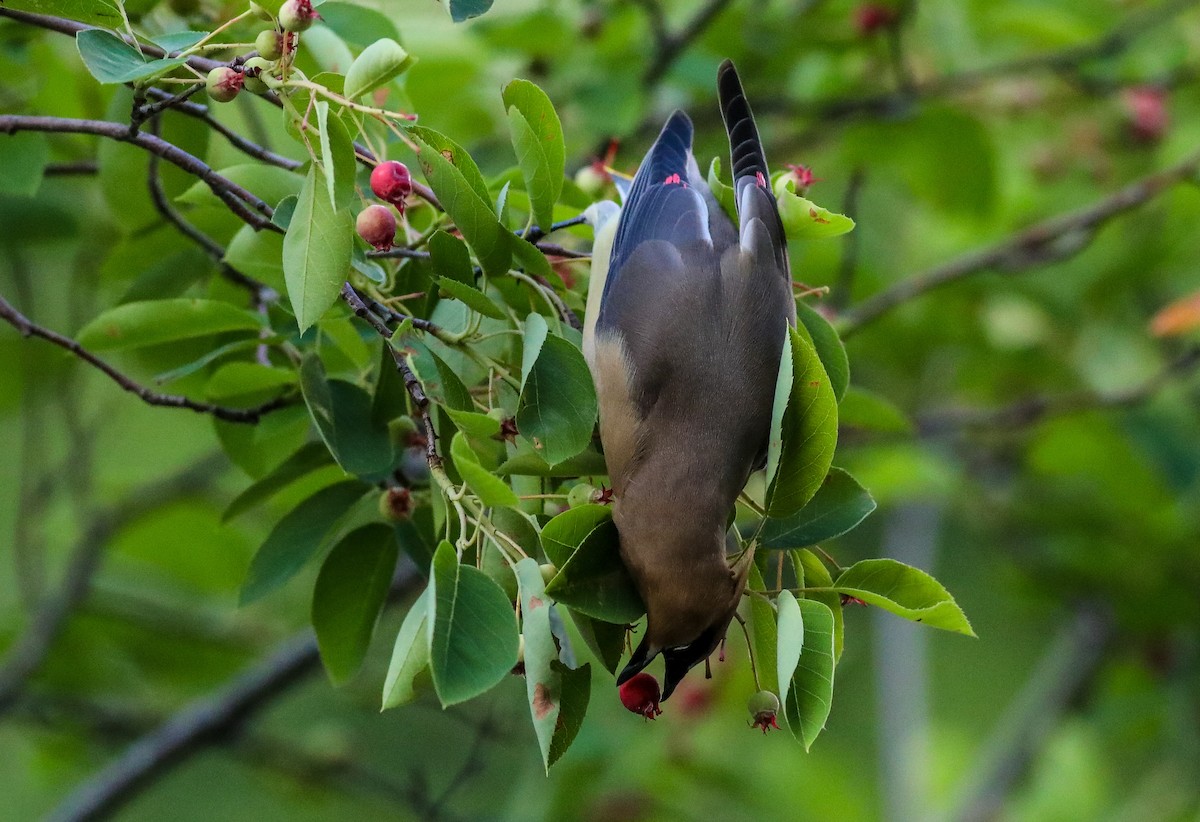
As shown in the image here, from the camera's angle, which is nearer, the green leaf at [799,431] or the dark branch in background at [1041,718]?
the green leaf at [799,431]

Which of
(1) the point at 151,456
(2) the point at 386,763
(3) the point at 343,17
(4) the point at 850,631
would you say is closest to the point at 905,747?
(4) the point at 850,631

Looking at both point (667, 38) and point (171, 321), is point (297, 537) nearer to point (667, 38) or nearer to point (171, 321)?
point (171, 321)

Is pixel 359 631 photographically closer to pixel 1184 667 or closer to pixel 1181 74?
pixel 1181 74

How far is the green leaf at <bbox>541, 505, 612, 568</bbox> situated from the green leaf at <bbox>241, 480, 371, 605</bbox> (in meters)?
0.47

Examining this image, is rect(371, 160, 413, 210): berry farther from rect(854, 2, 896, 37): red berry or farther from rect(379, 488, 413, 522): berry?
rect(854, 2, 896, 37): red berry

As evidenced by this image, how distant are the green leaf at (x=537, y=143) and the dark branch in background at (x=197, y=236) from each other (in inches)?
21.5

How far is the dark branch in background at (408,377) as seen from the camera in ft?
4.60

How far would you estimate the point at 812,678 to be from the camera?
1.36 m

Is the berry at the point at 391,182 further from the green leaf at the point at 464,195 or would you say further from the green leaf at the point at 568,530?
the green leaf at the point at 568,530

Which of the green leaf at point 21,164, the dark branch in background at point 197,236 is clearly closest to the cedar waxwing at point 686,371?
the dark branch in background at point 197,236

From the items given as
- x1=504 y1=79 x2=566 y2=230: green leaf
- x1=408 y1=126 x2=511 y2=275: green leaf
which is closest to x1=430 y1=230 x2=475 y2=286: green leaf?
x1=408 y1=126 x2=511 y2=275: green leaf

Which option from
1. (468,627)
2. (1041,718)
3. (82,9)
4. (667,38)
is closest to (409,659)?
(468,627)

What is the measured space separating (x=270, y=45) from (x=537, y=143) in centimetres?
33

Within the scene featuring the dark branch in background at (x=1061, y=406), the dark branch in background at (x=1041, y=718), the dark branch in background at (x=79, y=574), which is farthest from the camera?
the dark branch in background at (x=1041, y=718)
